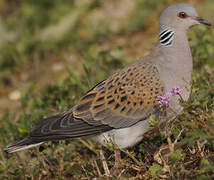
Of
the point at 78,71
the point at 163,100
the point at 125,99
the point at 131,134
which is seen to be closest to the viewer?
the point at 163,100

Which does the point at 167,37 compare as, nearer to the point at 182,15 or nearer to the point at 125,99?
the point at 182,15

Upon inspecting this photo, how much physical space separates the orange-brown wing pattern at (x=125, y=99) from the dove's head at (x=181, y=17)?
1.49ft

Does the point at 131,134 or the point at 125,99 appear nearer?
the point at 131,134

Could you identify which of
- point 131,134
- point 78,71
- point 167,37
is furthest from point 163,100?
point 78,71

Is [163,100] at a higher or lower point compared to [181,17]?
lower

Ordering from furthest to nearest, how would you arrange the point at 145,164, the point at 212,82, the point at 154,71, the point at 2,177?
the point at 212,82 < the point at 2,177 < the point at 154,71 < the point at 145,164

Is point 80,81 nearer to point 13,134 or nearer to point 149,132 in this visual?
point 13,134

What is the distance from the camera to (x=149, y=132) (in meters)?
3.78

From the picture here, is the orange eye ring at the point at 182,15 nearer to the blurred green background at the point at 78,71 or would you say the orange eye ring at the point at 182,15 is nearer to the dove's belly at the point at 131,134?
the blurred green background at the point at 78,71

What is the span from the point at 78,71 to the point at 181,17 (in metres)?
2.75

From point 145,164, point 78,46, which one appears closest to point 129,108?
point 145,164

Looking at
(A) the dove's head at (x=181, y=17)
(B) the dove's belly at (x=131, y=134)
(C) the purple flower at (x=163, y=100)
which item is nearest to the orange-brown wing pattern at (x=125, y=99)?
(B) the dove's belly at (x=131, y=134)

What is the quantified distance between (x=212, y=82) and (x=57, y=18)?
178 inches

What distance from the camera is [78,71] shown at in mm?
6465
